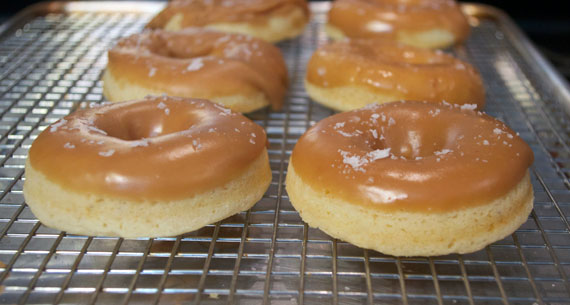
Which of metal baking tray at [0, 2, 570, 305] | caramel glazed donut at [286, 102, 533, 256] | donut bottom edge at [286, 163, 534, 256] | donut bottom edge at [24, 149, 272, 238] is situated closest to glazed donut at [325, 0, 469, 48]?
metal baking tray at [0, 2, 570, 305]

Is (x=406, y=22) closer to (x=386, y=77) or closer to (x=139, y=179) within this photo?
(x=386, y=77)

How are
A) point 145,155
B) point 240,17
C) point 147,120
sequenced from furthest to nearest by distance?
point 240,17 → point 147,120 → point 145,155

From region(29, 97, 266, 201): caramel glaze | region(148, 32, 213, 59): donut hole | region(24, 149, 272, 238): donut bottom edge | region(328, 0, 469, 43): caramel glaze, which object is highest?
region(29, 97, 266, 201): caramel glaze

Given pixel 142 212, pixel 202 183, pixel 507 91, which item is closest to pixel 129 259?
pixel 142 212

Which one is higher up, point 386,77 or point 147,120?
point 147,120

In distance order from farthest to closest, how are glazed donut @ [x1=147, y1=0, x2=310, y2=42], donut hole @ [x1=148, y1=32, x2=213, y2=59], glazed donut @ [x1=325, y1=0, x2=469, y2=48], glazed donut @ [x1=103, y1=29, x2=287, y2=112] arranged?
glazed donut @ [x1=147, y1=0, x2=310, y2=42] < glazed donut @ [x1=325, y1=0, x2=469, y2=48] < donut hole @ [x1=148, y1=32, x2=213, y2=59] < glazed donut @ [x1=103, y1=29, x2=287, y2=112]

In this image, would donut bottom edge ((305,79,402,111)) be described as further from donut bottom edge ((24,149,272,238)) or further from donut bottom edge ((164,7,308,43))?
donut bottom edge ((24,149,272,238))

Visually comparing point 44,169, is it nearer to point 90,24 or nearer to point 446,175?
point 446,175

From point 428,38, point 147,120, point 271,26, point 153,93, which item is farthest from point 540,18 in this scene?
point 147,120
